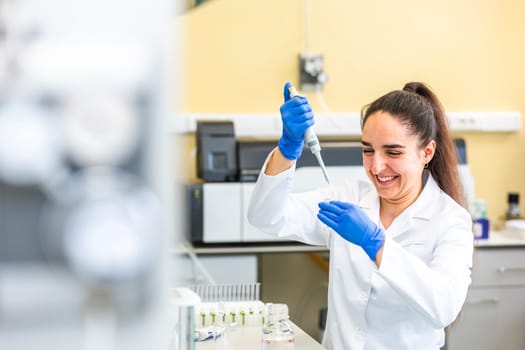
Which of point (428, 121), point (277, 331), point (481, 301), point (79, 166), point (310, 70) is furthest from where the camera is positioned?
point (310, 70)

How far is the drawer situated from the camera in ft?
10.2

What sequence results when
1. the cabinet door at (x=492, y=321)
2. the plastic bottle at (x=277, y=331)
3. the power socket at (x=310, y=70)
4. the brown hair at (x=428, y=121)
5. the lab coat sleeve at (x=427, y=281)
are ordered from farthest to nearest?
the power socket at (x=310, y=70), the cabinet door at (x=492, y=321), the brown hair at (x=428, y=121), the plastic bottle at (x=277, y=331), the lab coat sleeve at (x=427, y=281)

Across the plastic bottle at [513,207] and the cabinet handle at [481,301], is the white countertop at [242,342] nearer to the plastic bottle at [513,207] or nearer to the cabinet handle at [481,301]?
the cabinet handle at [481,301]

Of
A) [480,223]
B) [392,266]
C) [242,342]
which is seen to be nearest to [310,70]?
[480,223]

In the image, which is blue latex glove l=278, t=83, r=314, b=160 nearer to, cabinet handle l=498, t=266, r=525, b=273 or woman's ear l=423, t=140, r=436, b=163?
woman's ear l=423, t=140, r=436, b=163

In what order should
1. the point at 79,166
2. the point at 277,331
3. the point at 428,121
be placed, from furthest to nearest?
the point at 428,121, the point at 277,331, the point at 79,166

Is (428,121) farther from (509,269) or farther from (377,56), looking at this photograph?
(377,56)

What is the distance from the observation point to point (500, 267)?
3.12 meters

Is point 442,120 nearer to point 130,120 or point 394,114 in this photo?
point 394,114

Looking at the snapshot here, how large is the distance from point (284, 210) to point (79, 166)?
1.46m

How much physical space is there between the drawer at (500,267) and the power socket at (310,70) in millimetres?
1040

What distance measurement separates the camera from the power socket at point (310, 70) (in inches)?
135

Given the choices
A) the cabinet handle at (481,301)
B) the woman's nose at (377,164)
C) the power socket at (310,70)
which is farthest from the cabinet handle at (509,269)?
the woman's nose at (377,164)

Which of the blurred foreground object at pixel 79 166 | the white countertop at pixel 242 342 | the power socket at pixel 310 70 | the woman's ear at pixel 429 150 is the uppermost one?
the power socket at pixel 310 70
